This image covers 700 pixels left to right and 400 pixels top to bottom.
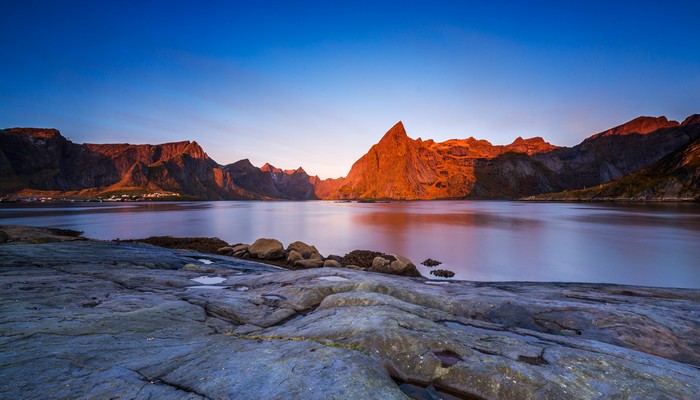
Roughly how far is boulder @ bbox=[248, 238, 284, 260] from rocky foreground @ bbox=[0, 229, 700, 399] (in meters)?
16.2

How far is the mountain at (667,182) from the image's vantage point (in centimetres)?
15125

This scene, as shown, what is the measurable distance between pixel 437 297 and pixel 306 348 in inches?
310

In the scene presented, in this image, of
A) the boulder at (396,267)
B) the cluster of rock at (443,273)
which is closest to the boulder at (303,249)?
the boulder at (396,267)

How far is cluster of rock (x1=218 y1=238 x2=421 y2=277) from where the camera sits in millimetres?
25188

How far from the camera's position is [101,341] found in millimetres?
7000

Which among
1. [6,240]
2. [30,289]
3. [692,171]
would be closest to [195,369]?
[30,289]

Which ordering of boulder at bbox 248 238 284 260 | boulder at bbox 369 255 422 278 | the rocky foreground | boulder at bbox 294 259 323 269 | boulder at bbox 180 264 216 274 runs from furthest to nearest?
boulder at bbox 248 238 284 260 < boulder at bbox 294 259 323 269 < boulder at bbox 369 255 422 278 < boulder at bbox 180 264 216 274 < the rocky foreground

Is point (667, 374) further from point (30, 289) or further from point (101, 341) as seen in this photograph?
point (30, 289)

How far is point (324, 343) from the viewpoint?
7598 millimetres

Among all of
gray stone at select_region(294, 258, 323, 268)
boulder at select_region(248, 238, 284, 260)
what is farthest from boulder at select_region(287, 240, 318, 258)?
gray stone at select_region(294, 258, 323, 268)

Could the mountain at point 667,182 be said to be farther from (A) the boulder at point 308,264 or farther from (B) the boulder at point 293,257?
(B) the boulder at point 293,257

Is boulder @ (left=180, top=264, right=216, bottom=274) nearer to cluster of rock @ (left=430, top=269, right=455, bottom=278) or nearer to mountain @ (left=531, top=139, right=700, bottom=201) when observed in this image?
cluster of rock @ (left=430, top=269, right=455, bottom=278)

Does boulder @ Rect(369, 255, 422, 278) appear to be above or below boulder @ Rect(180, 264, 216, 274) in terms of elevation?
below

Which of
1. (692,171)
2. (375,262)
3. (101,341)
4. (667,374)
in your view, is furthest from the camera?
(692,171)
